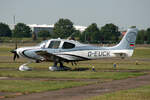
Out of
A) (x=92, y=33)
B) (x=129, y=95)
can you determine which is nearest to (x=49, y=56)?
(x=129, y=95)

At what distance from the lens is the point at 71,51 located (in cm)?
2903

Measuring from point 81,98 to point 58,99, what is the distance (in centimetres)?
114

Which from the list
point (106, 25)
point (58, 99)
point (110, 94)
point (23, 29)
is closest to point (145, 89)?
point (110, 94)

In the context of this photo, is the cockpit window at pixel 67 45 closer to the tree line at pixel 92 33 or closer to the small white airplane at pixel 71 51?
the small white airplane at pixel 71 51

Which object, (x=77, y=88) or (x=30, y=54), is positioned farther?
(x=30, y=54)

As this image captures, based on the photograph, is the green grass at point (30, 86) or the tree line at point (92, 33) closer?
the green grass at point (30, 86)

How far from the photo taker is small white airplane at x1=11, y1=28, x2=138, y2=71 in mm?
28656

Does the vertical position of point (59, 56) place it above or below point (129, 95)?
above

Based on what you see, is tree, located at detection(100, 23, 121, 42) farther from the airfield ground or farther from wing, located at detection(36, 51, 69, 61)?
the airfield ground

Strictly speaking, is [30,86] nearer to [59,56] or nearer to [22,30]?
[59,56]

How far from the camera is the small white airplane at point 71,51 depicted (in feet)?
94.0

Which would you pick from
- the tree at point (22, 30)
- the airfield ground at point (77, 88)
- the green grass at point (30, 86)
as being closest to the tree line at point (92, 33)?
the tree at point (22, 30)

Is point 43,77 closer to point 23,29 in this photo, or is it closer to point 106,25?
point 106,25

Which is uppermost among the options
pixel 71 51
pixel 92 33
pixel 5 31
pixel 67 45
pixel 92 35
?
pixel 5 31
